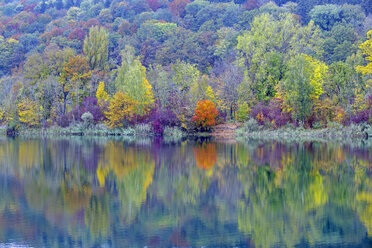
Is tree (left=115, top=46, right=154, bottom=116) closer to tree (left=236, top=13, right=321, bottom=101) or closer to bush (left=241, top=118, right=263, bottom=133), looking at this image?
tree (left=236, top=13, right=321, bottom=101)

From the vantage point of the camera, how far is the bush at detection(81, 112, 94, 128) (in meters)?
52.4

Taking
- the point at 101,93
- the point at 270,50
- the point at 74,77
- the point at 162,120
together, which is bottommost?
the point at 162,120

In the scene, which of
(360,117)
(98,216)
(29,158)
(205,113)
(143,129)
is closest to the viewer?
(98,216)

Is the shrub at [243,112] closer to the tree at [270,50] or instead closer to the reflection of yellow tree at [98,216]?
the tree at [270,50]

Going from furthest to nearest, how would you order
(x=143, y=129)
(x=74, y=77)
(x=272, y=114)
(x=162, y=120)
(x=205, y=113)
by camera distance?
(x=74, y=77) → (x=143, y=129) → (x=162, y=120) → (x=205, y=113) → (x=272, y=114)

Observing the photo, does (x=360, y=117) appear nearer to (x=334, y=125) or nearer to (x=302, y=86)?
(x=334, y=125)

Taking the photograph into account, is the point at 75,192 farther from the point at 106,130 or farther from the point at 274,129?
the point at 106,130

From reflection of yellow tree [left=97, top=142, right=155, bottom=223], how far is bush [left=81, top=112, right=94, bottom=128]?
76.7 feet

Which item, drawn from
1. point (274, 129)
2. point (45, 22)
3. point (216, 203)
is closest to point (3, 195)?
point (216, 203)

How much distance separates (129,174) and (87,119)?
34077mm

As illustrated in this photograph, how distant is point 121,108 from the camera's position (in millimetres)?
50406

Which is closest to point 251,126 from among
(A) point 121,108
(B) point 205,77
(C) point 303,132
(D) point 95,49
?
(C) point 303,132

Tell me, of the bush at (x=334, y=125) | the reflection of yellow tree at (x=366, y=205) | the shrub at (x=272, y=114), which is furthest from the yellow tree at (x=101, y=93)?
the reflection of yellow tree at (x=366, y=205)

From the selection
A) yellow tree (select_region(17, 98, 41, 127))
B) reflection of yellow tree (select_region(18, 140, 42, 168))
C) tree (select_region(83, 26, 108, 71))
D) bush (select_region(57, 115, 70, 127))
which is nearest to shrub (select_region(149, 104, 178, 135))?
bush (select_region(57, 115, 70, 127))
